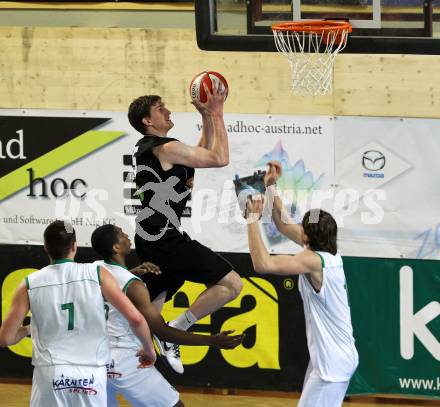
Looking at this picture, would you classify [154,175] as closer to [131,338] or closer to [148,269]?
[148,269]

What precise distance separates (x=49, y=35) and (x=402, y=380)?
540 cm

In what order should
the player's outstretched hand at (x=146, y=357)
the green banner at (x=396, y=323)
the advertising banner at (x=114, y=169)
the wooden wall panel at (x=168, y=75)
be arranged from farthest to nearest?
the advertising banner at (x=114, y=169)
the green banner at (x=396, y=323)
the wooden wall panel at (x=168, y=75)
the player's outstretched hand at (x=146, y=357)

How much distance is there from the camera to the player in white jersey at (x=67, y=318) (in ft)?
22.6

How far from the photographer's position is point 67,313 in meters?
6.91

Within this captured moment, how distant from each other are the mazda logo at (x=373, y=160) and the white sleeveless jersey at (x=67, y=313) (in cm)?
502

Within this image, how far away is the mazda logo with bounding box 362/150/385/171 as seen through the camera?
445 inches

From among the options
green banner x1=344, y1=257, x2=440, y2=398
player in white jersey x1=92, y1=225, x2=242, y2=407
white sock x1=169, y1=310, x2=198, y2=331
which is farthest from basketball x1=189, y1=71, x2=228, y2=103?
green banner x1=344, y1=257, x2=440, y2=398

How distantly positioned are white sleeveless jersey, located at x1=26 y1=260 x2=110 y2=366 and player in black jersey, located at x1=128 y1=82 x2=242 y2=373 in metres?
0.95

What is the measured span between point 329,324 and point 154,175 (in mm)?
1651

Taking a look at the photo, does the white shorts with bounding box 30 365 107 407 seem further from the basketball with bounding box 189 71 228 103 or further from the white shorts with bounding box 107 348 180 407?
the basketball with bounding box 189 71 228 103

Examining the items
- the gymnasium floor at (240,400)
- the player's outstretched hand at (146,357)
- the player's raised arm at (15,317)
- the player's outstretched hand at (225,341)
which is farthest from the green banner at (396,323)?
the player's raised arm at (15,317)

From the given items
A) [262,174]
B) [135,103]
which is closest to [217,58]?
[262,174]

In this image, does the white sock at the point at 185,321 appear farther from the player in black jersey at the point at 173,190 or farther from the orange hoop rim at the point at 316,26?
the orange hoop rim at the point at 316,26

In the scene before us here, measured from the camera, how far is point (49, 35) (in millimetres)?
11773
